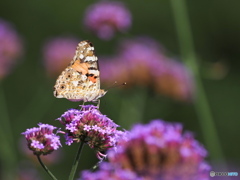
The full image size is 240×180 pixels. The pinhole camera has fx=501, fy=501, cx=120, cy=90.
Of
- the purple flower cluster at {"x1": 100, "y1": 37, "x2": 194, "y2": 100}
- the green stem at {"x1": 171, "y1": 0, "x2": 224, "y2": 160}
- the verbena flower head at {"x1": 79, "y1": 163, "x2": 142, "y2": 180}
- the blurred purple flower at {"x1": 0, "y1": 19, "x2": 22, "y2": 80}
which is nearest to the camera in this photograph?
the verbena flower head at {"x1": 79, "y1": 163, "x2": 142, "y2": 180}

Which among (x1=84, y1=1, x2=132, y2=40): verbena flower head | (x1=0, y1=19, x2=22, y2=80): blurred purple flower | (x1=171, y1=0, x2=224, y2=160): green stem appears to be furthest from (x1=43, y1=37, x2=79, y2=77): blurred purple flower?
(x1=171, y1=0, x2=224, y2=160): green stem

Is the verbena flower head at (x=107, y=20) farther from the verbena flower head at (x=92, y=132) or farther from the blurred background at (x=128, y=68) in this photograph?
the verbena flower head at (x=92, y=132)

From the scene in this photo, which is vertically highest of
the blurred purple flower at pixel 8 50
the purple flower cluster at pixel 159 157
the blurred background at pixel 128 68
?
the purple flower cluster at pixel 159 157

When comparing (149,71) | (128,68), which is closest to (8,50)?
(128,68)

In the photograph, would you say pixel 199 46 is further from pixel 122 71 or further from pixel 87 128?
pixel 87 128

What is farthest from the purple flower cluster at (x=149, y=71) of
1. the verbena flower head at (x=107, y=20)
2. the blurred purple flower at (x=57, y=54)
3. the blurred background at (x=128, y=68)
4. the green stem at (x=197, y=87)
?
the blurred purple flower at (x=57, y=54)

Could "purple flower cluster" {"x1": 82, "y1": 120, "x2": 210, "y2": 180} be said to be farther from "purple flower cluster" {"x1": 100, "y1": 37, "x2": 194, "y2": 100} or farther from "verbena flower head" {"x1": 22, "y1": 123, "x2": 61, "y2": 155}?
"purple flower cluster" {"x1": 100, "y1": 37, "x2": 194, "y2": 100}

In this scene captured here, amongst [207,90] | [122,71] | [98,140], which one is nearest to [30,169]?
[122,71]
